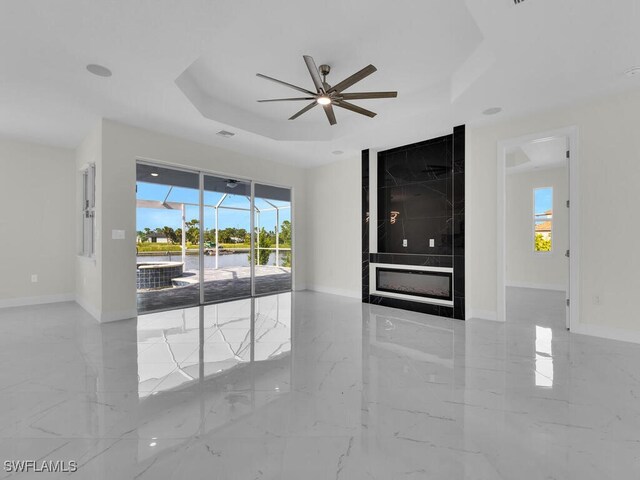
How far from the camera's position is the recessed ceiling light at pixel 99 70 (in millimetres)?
3061

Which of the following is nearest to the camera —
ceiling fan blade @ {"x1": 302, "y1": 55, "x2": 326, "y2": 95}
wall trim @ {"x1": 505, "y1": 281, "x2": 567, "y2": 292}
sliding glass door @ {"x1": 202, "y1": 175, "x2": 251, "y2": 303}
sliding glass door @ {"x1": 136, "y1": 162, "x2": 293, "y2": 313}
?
ceiling fan blade @ {"x1": 302, "y1": 55, "x2": 326, "y2": 95}

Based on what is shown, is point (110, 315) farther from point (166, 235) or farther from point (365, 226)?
point (365, 226)

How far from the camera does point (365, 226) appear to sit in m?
→ 5.88

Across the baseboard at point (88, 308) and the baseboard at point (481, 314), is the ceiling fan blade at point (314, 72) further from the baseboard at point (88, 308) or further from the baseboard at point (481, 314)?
the baseboard at point (88, 308)

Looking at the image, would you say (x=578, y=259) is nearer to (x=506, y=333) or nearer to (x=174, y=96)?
(x=506, y=333)

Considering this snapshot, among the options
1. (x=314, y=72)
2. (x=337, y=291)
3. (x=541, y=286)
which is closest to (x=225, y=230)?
(x=337, y=291)

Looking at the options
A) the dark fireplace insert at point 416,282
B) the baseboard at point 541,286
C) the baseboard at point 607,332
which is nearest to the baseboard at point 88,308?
the dark fireplace insert at point 416,282

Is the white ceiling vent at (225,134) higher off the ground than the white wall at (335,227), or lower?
higher

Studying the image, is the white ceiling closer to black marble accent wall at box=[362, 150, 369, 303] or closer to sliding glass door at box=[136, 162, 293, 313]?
black marble accent wall at box=[362, 150, 369, 303]

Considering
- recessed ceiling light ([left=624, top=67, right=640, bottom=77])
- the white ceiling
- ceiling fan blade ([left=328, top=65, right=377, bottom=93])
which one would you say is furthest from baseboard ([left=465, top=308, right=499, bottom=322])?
ceiling fan blade ([left=328, top=65, right=377, bottom=93])

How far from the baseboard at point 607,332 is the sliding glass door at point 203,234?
16.9 ft

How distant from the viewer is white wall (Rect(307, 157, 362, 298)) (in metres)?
6.34

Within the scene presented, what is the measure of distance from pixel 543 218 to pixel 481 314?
177 inches

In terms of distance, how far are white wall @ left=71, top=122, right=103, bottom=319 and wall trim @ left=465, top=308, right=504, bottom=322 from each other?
5.37 meters
